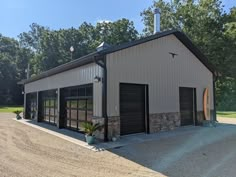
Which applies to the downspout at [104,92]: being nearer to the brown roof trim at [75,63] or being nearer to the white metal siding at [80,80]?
the white metal siding at [80,80]

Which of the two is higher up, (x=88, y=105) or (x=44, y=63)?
(x=44, y=63)

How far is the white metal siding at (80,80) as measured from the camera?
30.1 ft

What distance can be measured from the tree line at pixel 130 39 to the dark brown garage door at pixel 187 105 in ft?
29.4

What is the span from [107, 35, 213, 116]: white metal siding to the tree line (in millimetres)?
9030

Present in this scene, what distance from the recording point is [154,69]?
11078 millimetres

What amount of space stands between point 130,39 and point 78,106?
30206 mm

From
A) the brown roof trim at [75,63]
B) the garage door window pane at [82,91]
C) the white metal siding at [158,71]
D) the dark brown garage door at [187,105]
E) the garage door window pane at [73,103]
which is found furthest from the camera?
the dark brown garage door at [187,105]

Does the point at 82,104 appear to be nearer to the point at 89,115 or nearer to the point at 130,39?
the point at 89,115

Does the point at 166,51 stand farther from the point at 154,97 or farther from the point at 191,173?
the point at 191,173

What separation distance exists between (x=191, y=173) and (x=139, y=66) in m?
5.98

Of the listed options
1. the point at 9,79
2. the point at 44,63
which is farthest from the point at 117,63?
the point at 9,79

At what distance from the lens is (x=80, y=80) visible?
34.5 feet

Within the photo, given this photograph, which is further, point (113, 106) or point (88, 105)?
point (88, 105)

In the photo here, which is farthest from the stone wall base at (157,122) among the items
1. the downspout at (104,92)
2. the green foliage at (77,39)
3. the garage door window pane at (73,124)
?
the green foliage at (77,39)
